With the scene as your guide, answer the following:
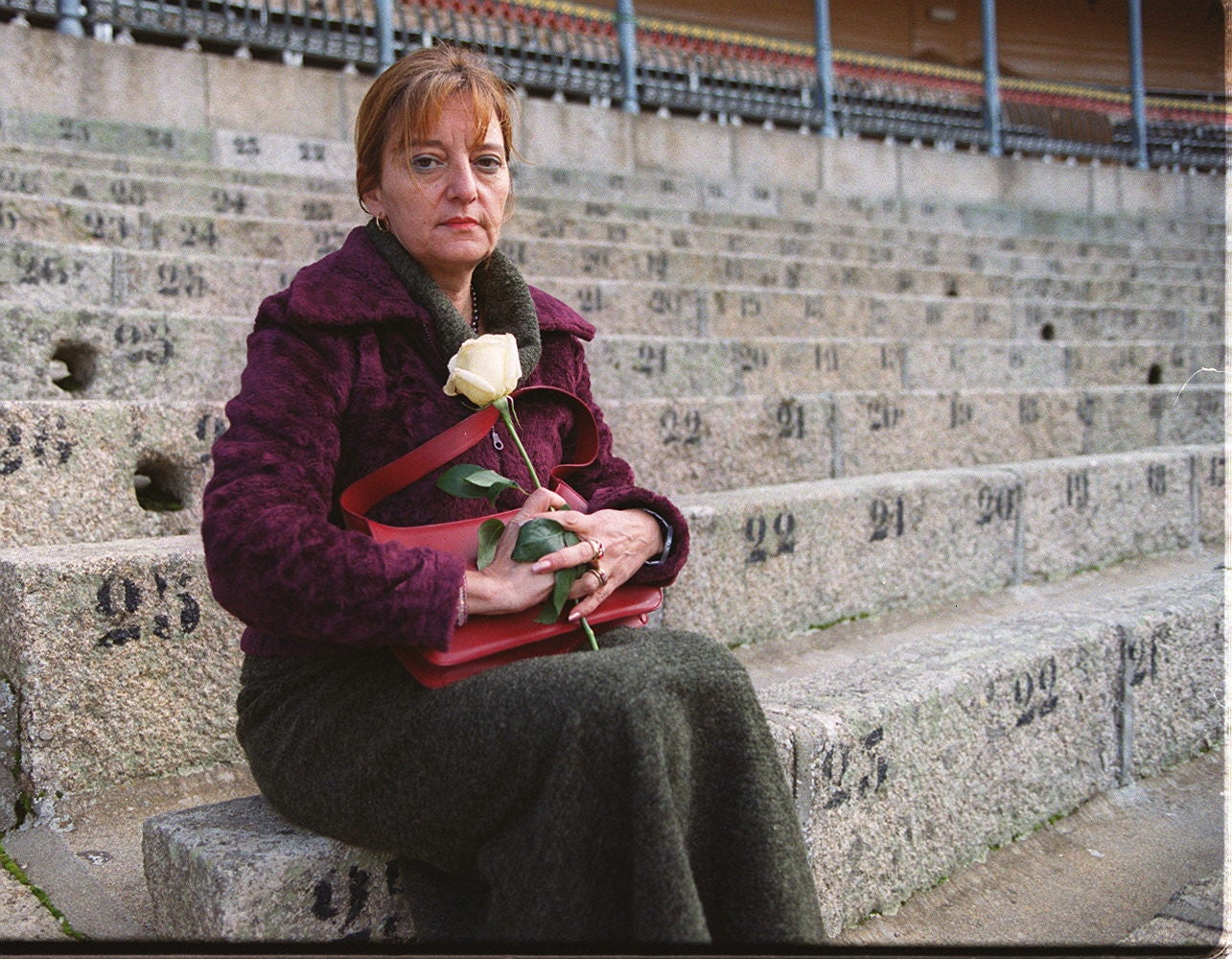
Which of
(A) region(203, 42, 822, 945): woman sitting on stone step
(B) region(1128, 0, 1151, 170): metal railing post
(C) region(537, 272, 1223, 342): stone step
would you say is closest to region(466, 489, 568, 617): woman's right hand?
(A) region(203, 42, 822, 945): woman sitting on stone step

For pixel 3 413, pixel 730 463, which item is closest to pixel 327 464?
pixel 3 413

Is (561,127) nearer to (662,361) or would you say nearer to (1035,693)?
(662,361)

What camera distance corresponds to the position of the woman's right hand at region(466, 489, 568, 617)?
4.49ft

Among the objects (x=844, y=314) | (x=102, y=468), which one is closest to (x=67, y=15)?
(x=844, y=314)

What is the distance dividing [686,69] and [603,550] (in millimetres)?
11272

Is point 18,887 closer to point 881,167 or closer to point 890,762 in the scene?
point 890,762

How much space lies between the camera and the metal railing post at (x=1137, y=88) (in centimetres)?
1230

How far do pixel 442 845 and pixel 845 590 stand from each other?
1.77 m

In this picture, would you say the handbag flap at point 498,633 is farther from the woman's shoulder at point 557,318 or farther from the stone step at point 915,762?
the woman's shoulder at point 557,318

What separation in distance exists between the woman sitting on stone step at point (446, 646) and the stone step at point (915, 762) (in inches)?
3.6

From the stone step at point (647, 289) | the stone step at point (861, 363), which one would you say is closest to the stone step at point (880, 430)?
the stone step at point (861, 363)

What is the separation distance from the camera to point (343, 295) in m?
1.50

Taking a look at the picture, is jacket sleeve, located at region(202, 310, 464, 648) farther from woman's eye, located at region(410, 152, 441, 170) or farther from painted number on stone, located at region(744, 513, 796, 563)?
painted number on stone, located at region(744, 513, 796, 563)

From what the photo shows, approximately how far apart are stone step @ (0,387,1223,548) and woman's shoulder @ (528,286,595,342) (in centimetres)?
101
